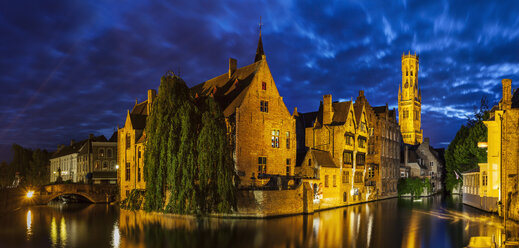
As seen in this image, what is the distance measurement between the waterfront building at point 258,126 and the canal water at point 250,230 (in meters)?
7.11

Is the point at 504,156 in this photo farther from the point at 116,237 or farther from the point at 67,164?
the point at 67,164

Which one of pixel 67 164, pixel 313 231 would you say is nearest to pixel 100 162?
pixel 67 164

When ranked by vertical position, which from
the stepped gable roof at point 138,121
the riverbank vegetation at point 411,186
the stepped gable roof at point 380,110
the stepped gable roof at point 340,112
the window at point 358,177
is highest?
the stepped gable roof at point 380,110

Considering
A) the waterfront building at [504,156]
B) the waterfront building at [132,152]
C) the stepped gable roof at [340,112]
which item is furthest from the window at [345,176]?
the waterfront building at [132,152]

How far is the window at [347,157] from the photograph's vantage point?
49875mm

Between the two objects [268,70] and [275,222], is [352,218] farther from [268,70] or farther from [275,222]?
[268,70]

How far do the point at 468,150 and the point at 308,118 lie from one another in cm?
2329

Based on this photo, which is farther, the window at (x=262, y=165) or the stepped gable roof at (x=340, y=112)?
the stepped gable roof at (x=340, y=112)

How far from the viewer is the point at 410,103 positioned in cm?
13312

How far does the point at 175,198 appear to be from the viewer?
32.1 m

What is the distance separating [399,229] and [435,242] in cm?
519

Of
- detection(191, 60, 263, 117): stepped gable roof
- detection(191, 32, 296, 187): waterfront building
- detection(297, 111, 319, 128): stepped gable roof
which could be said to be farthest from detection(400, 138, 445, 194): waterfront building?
detection(191, 60, 263, 117): stepped gable roof

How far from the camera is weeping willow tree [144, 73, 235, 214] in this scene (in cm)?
3241

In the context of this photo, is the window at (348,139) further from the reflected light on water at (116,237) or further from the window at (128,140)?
the reflected light on water at (116,237)
